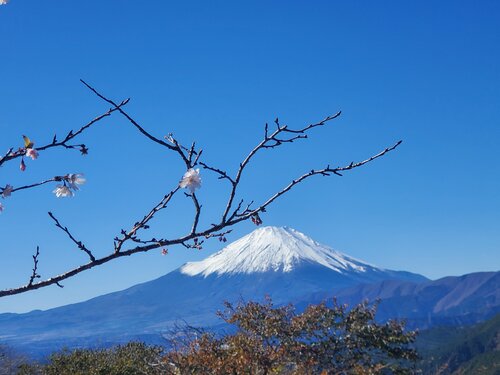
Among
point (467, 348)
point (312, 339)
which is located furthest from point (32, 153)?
point (467, 348)

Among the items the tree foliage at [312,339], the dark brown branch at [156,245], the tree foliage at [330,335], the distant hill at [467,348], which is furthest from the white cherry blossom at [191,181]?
the distant hill at [467,348]

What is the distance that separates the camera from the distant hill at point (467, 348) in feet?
354

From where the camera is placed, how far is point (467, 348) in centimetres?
13975

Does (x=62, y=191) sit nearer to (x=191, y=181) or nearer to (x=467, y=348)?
(x=191, y=181)

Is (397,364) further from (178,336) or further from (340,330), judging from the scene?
(178,336)

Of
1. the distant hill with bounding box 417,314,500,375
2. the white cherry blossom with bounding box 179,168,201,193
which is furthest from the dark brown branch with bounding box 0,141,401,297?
the distant hill with bounding box 417,314,500,375

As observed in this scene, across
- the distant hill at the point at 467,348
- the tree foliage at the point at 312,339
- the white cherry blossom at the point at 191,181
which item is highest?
the white cherry blossom at the point at 191,181

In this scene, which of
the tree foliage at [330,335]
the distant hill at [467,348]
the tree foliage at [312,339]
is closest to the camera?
the tree foliage at [312,339]

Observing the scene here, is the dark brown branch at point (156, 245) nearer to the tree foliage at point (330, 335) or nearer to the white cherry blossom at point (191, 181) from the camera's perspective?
the white cherry blossom at point (191, 181)

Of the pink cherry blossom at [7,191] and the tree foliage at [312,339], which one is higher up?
the pink cherry blossom at [7,191]

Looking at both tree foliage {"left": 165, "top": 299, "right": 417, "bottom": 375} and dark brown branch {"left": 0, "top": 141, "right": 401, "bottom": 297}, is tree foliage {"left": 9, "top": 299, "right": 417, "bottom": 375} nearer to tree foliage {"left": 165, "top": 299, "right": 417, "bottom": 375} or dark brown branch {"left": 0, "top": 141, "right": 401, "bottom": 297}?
tree foliage {"left": 165, "top": 299, "right": 417, "bottom": 375}

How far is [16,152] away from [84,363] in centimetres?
1535

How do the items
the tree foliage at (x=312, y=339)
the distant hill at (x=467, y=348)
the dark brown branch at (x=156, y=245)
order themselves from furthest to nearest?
the distant hill at (x=467, y=348), the tree foliage at (x=312, y=339), the dark brown branch at (x=156, y=245)

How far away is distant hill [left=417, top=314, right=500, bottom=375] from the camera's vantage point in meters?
108
